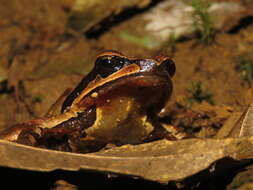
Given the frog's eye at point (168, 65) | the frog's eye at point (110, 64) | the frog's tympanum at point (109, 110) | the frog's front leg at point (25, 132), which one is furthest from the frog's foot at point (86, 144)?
the frog's eye at point (168, 65)

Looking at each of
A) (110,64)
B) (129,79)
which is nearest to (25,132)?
(110,64)

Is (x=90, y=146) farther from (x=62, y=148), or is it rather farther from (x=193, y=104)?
(x=193, y=104)

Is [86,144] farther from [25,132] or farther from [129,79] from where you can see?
[129,79]

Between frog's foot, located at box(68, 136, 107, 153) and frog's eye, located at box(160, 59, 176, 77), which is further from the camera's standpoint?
frog's foot, located at box(68, 136, 107, 153)

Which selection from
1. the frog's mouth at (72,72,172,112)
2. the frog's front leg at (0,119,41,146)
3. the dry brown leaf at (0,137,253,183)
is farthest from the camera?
the frog's front leg at (0,119,41,146)

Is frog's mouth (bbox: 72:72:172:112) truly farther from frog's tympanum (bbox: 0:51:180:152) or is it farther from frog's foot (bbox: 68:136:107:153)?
frog's foot (bbox: 68:136:107:153)

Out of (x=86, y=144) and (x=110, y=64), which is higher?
(x=110, y=64)

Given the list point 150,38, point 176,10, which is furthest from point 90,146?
point 176,10

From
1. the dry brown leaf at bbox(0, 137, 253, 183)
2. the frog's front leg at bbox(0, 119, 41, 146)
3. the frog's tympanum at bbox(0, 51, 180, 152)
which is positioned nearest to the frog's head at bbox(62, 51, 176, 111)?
the frog's tympanum at bbox(0, 51, 180, 152)
